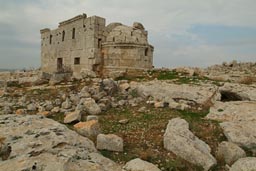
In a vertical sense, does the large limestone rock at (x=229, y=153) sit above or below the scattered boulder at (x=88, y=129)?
below

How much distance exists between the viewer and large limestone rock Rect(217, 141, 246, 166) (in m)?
6.04

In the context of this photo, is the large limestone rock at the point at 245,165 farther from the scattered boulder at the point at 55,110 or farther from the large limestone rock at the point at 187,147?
the scattered boulder at the point at 55,110

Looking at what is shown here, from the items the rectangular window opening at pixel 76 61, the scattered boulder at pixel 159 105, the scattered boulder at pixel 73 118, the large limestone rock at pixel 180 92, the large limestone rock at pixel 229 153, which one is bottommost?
the large limestone rock at pixel 229 153

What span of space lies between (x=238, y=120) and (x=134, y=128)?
3296 millimetres

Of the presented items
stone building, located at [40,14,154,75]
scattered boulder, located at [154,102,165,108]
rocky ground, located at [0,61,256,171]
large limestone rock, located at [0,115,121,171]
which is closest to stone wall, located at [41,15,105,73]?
stone building, located at [40,14,154,75]

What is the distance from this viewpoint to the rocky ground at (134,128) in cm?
486

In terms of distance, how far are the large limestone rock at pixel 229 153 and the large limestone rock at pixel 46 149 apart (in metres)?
2.69

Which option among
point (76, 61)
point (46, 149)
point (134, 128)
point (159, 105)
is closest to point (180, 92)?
point (159, 105)

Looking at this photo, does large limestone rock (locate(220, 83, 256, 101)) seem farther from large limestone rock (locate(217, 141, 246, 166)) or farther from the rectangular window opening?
the rectangular window opening

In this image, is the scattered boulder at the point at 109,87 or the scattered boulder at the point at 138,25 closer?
the scattered boulder at the point at 109,87

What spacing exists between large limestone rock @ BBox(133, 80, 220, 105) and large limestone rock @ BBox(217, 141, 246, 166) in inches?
158

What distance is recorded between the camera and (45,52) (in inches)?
1002

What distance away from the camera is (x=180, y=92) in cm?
1106

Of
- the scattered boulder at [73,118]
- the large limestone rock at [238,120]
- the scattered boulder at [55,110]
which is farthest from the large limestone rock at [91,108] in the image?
the large limestone rock at [238,120]
